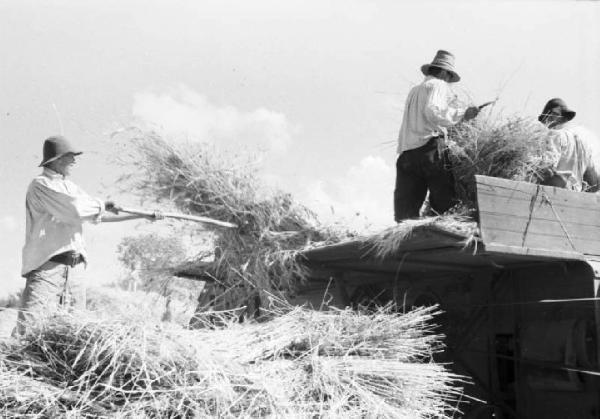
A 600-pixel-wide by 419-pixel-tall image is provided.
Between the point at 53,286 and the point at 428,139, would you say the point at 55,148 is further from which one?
the point at 428,139

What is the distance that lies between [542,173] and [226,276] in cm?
229

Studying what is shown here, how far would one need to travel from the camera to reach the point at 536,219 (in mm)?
4062

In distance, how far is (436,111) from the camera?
484cm

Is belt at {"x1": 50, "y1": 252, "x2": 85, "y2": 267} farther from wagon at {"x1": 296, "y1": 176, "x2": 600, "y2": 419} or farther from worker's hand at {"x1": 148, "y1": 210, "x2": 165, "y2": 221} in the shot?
wagon at {"x1": 296, "y1": 176, "x2": 600, "y2": 419}

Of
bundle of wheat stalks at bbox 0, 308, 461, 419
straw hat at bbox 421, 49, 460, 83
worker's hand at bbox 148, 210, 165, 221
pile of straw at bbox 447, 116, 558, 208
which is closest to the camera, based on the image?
bundle of wheat stalks at bbox 0, 308, 461, 419

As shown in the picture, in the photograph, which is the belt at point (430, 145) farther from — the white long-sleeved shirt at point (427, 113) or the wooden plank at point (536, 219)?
the wooden plank at point (536, 219)


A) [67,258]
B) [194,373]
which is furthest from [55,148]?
[194,373]

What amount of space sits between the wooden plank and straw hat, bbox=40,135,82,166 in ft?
7.57

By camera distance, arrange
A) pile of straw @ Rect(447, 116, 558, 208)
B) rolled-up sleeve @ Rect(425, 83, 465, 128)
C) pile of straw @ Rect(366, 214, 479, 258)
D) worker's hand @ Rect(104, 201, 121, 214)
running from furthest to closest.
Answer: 1. rolled-up sleeve @ Rect(425, 83, 465, 128)
2. pile of straw @ Rect(447, 116, 558, 208)
3. worker's hand @ Rect(104, 201, 121, 214)
4. pile of straw @ Rect(366, 214, 479, 258)

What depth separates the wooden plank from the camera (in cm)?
386

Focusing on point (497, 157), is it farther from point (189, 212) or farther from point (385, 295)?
point (189, 212)

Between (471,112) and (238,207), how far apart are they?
1.68 metres

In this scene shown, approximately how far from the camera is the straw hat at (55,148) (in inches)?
157

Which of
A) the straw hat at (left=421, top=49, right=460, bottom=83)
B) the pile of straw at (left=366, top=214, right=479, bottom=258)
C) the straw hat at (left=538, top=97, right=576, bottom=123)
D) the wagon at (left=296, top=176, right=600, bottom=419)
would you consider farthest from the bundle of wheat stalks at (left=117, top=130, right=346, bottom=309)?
the straw hat at (left=538, top=97, right=576, bottom=123)
